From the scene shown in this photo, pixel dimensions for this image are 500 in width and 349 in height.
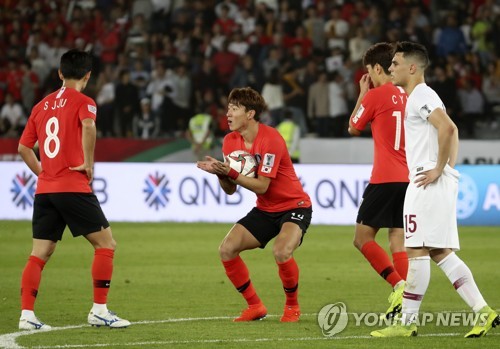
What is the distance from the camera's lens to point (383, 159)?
912 centimetres

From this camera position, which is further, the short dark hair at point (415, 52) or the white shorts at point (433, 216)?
the short dark hair at point (415, 52)

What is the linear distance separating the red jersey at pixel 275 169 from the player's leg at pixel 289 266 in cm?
32

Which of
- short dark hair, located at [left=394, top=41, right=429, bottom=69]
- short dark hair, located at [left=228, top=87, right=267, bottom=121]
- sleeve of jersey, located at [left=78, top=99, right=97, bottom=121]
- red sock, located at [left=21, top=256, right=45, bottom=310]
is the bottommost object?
red sock, located at [left=21, top=256, right=45, bottom=310]

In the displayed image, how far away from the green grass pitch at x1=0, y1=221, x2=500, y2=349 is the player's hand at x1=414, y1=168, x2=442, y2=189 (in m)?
1.10

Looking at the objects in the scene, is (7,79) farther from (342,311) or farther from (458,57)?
(342,311)

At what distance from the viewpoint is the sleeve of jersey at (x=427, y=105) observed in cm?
763

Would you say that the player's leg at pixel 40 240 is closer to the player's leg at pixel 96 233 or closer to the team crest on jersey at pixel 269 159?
the player's leg at pixel 96 233

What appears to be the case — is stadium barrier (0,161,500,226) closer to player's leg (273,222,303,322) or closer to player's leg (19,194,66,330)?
player's leg (273,222,303,322)

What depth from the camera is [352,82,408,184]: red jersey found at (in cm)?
907

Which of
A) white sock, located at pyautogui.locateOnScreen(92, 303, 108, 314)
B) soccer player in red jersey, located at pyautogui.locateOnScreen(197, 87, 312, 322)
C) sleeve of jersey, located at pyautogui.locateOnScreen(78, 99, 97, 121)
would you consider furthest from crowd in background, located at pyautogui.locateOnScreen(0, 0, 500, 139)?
white sock, located at pyautogui.locateOnScreen(92, 303, 108, 314)

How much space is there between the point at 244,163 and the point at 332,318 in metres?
1.47

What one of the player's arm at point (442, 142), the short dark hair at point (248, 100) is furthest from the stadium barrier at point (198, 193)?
the player's arm at point (442, 142)

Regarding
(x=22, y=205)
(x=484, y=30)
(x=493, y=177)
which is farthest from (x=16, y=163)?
(x=484, y=30)

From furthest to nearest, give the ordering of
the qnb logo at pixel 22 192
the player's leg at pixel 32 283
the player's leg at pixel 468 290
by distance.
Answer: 1. the qnb logo at pixel 22 192
2. the player's leg at pixel 32 283
3. the player's leg at pixel 468 290
